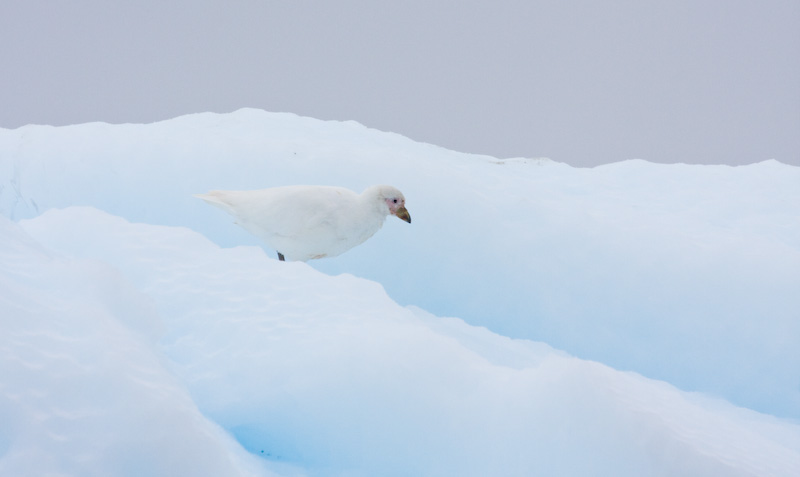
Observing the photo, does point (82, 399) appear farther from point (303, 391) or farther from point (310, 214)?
point (310, 214)

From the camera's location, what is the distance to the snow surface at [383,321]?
4.46 ft

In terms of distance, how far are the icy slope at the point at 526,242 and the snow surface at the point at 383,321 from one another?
13 millimetres

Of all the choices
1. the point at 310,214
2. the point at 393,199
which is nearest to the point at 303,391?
the point at 310,214

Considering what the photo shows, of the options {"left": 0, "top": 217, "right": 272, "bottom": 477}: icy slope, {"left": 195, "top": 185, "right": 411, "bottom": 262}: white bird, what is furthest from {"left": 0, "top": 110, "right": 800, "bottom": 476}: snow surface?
{"left": 195, "top": 185, "right": 411, "bottom": 262}: white bird

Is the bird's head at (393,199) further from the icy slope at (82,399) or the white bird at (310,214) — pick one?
the icy slope at (82,399)

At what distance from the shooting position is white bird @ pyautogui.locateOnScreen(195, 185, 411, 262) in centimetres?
297

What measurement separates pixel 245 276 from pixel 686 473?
164 cm

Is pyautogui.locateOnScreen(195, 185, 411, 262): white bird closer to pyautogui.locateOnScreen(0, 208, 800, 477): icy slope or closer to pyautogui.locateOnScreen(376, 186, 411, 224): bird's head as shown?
pyautogui.locateOnScreen(376, 186, 411, 224): bird's head

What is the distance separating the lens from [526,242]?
3.59 meters

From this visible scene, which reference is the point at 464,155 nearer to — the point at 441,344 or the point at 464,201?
the point at 464,201

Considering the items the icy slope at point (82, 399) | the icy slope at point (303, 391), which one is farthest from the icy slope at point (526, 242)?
the icy slope at point (82, 399)

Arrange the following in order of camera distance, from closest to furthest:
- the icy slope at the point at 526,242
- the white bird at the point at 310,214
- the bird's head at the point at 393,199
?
the white bird at the point at 310,214 < the bird's head at the point at 393,199 < the icy slope at the point at 526,242

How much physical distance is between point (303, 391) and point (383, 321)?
37cm

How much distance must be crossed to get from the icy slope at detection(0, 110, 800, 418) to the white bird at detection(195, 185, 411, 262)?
0.67m
